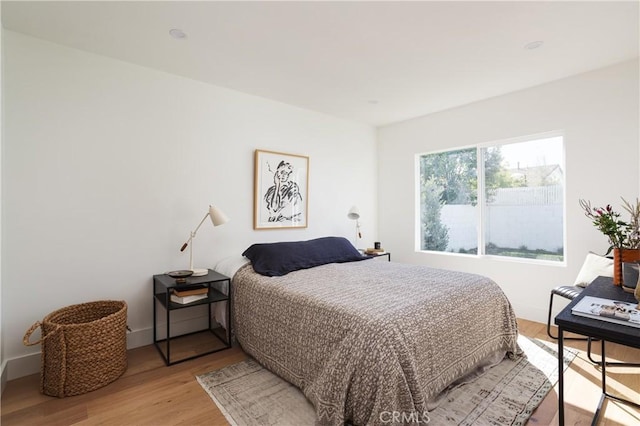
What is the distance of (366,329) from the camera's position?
5.30ft

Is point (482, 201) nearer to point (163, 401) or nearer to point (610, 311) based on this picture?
point (610, 311)

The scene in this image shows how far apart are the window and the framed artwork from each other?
1.77 meters

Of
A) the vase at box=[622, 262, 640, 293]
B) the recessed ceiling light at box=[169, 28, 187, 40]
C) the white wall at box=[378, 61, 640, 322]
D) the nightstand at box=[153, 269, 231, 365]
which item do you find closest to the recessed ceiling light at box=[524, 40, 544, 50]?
the white wall at box=[378, 61, 640, 322]

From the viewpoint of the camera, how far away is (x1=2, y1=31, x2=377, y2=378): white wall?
2.24 m

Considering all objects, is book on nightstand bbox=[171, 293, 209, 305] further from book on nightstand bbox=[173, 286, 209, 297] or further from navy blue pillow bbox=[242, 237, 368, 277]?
navy blue pillow bbox=[242, 237, 368, 277]


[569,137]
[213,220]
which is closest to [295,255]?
[213,220]

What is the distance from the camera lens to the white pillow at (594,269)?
8.30 ft

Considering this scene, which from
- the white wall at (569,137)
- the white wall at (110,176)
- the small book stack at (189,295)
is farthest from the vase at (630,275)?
the white wall at (110,176)

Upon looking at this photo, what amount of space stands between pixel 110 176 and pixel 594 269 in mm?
4116

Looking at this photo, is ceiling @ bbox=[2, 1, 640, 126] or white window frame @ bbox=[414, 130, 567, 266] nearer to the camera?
ceiling @ bbox=[2, 1, 640, 126]

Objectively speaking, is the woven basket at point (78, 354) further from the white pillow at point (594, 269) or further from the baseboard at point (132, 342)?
the white pillow at point (594, 269)

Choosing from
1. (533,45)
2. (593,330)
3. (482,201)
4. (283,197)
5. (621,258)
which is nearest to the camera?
(593,330)

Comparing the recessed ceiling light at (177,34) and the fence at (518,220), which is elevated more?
the recessed ceiling light at (177,34)

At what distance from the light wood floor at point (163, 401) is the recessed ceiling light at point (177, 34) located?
97.2 inches
